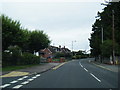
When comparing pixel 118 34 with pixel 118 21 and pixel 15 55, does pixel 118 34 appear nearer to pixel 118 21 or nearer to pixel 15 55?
pixel 118 21

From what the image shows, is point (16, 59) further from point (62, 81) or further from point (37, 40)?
point (62, 81)

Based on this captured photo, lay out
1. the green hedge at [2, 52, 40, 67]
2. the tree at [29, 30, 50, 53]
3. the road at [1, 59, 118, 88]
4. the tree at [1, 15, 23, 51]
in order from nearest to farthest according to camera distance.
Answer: the road at [1, 59, 118, 88] → the tree at [1, 15, 23, 51] → the green hedge at [2, 52, 40, 67] → the tree at [29, 30, 50, 53]

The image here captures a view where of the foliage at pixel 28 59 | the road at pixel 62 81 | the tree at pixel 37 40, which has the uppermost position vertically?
the tree at pixel 37 40

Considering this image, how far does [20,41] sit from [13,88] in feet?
58.5

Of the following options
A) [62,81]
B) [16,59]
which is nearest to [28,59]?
[16,59]

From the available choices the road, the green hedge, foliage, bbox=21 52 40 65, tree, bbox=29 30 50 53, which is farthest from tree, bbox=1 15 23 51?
tree, bbox=29 30 50 53

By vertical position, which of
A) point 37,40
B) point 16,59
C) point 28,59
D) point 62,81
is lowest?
point 62,81

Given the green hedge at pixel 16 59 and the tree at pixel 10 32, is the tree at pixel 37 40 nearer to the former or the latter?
the green hedge at pixel 16 59

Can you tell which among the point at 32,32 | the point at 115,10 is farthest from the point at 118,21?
the point at 32,32

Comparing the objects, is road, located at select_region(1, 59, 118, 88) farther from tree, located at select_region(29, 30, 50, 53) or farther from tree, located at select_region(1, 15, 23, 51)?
tree, located at select_region(29, 30, 50, 53)

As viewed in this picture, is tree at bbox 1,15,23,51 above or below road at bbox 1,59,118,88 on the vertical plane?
above

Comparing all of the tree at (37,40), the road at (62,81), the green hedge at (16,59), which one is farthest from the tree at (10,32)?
the tree at (37,40)

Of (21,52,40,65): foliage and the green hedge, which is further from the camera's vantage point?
(21,52,40,65): foliage

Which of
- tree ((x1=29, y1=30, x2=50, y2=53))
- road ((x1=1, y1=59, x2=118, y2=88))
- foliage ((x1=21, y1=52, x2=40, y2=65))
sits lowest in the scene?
road ((x1=1, y1=59, x2=118, y2=88))
